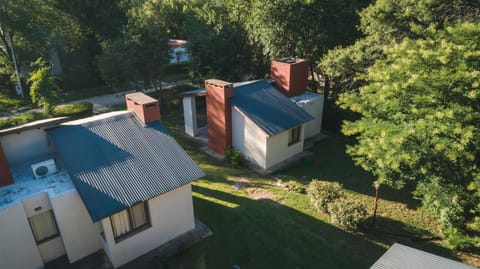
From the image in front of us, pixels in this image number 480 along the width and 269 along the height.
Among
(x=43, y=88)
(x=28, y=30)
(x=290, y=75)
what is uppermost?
(x=28, y=30)

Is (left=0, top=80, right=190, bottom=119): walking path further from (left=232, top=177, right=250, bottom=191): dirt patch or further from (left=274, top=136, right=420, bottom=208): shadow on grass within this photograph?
(left=274, top=136, right=420, bottom=208): shadow on grass

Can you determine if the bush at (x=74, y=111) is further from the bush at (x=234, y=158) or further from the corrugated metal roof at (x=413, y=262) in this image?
the corrugated metal roof at (x=413, y=262)

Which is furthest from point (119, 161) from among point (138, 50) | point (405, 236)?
point (138, 50)

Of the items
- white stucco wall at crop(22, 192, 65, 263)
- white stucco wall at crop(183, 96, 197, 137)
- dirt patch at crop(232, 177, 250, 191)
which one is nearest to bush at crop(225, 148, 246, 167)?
dirt patch at crop(232, 177, 250, 191)

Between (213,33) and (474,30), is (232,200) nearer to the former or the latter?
(474,30)

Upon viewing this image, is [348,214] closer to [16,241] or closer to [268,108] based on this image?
[268,108]

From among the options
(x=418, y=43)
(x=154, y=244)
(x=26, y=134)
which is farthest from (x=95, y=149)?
(x=418, y=43)
